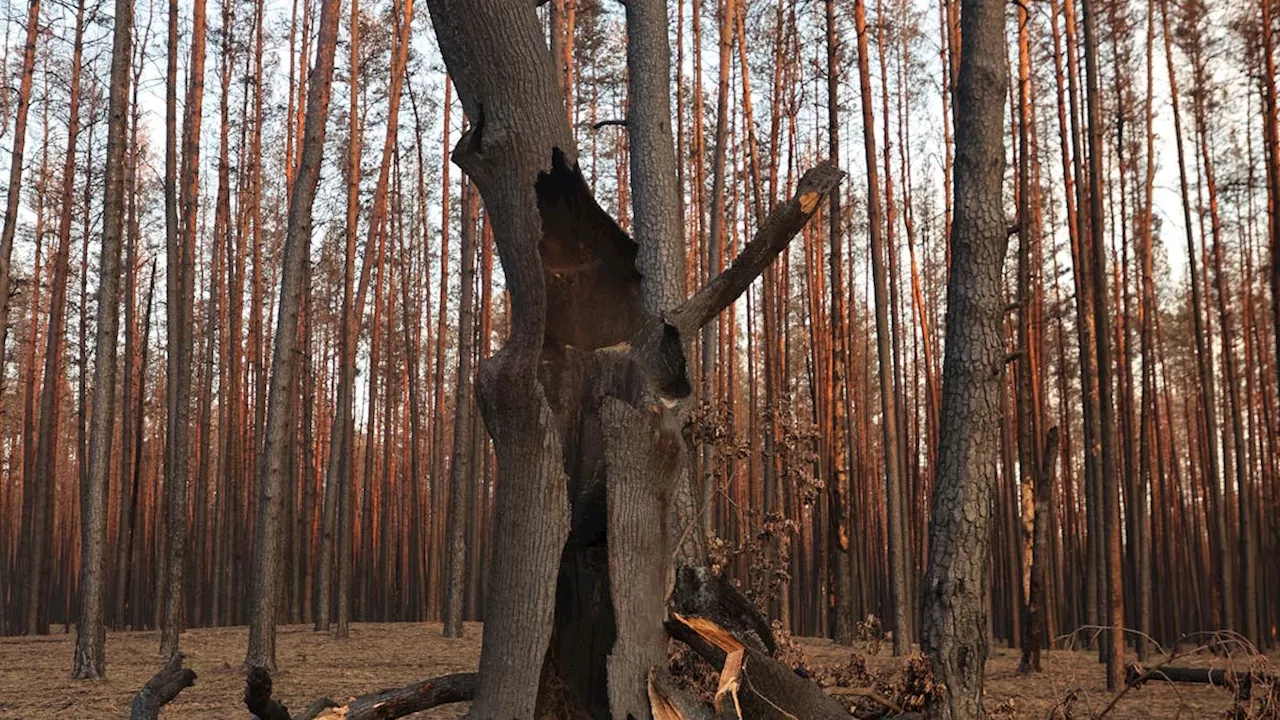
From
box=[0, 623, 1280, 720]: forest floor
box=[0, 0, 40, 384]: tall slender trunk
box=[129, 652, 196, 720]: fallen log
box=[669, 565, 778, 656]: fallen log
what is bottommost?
box=[0, 623, 1280, 720]: forest floor

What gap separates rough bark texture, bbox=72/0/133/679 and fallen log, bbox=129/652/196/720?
560 cm

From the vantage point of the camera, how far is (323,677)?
29.6 feet

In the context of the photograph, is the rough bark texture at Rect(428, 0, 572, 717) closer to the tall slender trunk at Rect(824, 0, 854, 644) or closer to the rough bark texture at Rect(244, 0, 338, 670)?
the rough bark texture at Rect(244, 0, 338, 670)

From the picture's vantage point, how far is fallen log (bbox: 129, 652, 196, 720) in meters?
3.50

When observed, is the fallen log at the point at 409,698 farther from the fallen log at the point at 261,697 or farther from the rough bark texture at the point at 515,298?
the rough bark texture at the point at 515,298

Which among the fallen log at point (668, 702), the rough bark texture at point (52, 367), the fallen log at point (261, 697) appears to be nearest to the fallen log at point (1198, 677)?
the fallen log at point (668, 702)

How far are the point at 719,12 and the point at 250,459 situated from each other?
1250 centimetres

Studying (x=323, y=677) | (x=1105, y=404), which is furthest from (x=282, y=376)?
(x=1105, y=404)

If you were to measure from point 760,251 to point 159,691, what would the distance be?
2521mm

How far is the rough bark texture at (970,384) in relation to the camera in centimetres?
550

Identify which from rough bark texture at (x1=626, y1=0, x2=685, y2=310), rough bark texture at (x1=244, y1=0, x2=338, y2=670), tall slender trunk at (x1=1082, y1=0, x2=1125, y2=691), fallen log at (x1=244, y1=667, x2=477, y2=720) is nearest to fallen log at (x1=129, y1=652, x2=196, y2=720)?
fallen log at (x1=244, y1=667, x2=477, y2=720)

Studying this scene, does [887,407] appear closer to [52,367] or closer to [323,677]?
[323,677]

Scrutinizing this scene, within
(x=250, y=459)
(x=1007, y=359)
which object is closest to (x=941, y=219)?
(x=250, y=459)

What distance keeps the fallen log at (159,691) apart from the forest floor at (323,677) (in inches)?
135
